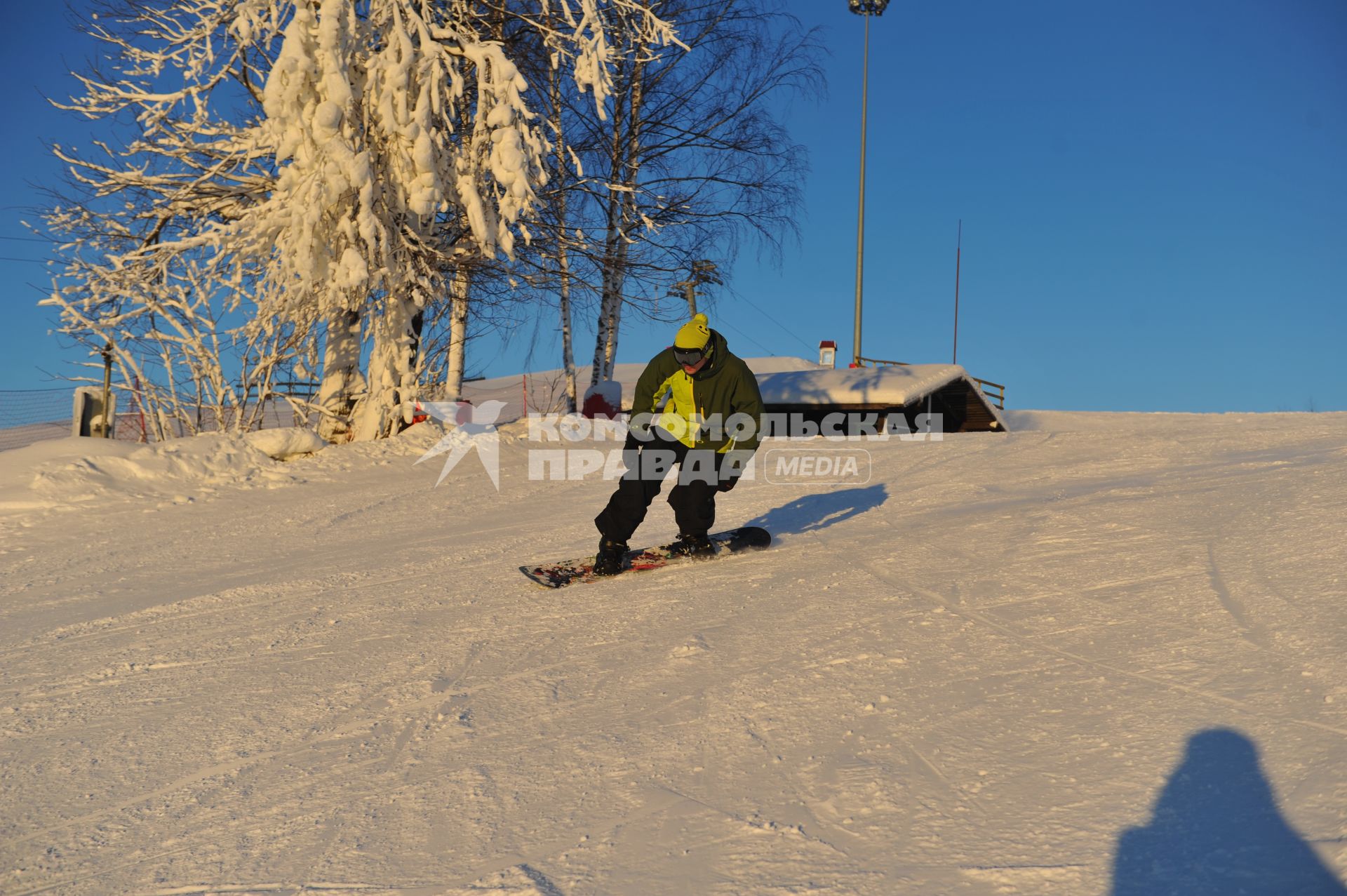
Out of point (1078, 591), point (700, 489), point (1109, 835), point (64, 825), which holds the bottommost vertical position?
point (64, 825)

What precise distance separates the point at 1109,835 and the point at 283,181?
1031 cm

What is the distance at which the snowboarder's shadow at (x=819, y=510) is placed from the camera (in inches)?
306

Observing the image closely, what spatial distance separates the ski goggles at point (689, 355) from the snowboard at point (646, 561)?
136cm

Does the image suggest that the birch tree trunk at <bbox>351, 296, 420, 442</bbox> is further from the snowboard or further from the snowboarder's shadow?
the snowboard

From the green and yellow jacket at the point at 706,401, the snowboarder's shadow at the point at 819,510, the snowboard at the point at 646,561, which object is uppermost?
the green and yellow jacket at the point at 706,401

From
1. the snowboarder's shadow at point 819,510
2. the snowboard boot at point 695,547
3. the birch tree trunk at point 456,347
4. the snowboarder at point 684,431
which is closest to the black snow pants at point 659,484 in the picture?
the snowboarder at point 684,431

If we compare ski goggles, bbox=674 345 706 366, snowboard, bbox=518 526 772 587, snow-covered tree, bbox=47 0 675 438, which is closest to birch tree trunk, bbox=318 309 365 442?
snow-covered tree, bbox=47 0 675 438

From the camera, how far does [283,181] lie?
10.5 metres

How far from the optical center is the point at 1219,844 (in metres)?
2.68

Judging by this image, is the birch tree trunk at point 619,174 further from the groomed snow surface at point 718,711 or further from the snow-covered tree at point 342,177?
the groomed snow surface at point 718,711

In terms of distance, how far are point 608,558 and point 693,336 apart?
5.01ft

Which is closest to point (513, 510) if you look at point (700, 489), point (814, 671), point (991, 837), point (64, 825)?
A: point (700, 489)

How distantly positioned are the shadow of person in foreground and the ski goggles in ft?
11.8

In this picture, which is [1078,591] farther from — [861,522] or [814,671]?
[861,522]
